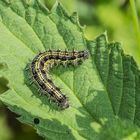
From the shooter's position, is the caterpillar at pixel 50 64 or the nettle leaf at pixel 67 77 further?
the caterpillar at pixel 50 64

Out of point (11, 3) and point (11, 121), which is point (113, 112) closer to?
point (11, 3)

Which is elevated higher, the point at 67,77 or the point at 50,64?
the point at 50,64

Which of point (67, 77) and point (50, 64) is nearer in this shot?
point (67, 77)

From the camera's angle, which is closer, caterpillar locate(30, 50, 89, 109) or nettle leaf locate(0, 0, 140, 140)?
nettle leaf locate(0, 0, 140, 140)
